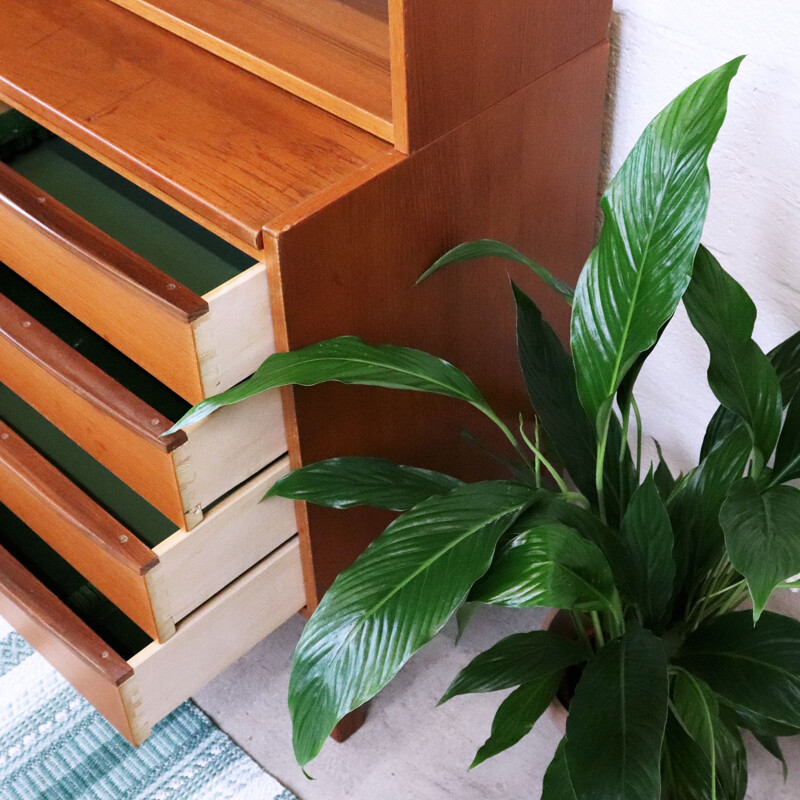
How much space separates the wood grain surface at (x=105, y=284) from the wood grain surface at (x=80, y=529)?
0.15m

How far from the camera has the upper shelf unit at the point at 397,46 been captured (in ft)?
2.82

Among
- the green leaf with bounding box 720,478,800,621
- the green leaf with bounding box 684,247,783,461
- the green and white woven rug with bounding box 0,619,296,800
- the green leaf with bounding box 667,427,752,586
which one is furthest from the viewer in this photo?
the green and white woven rug with bounding box 0,619,296,800

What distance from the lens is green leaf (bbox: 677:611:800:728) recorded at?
925 mm

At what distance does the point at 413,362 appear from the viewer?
925 millimetres

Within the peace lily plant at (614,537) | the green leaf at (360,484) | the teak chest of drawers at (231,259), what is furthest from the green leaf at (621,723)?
the teak chest of drawers at (231,259)

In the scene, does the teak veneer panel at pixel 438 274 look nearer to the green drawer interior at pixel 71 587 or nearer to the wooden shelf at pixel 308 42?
the wooden shelf at pixel 308 42

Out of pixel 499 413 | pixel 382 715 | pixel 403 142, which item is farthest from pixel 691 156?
pixel 382 715

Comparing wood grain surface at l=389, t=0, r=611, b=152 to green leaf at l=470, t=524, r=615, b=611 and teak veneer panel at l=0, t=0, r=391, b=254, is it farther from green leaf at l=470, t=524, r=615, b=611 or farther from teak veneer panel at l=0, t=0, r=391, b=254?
green leaf at l=470, t=524, r=615, b=611

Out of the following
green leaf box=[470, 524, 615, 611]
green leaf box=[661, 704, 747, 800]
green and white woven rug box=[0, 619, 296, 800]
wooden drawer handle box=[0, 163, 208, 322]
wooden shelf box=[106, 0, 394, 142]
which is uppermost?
Result: wooden shelf box=[106, 0, 394, 142]

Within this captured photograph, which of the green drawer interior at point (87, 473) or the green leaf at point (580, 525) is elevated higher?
the green leaf at point (580, 525)

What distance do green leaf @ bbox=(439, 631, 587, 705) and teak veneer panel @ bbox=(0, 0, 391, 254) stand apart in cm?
46

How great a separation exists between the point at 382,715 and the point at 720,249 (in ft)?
2.28

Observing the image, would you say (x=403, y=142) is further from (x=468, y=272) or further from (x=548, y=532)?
(x=548, y=532)

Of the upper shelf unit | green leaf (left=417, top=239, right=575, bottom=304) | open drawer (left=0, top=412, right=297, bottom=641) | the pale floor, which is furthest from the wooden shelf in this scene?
the pale floor
